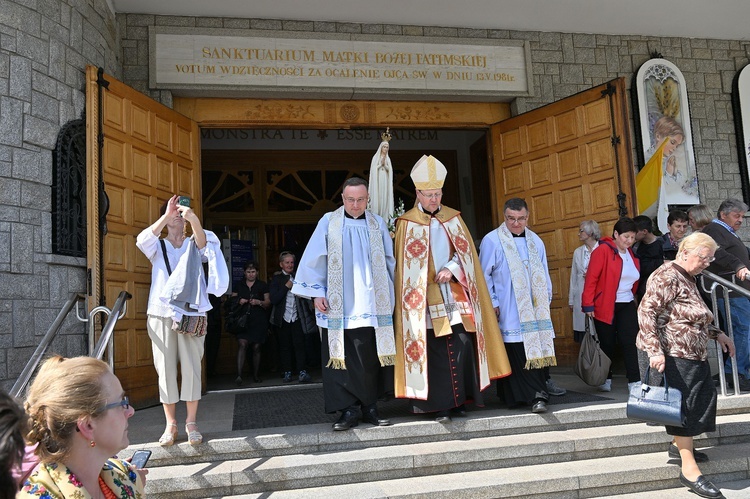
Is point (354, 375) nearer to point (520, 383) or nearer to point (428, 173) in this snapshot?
point (520, 383)

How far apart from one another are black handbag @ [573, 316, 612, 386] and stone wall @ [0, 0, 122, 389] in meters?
4.17

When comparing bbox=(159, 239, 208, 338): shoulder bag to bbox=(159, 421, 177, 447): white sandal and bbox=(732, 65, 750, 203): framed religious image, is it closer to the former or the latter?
bbox=(159, 421, 177, 447): white sandal

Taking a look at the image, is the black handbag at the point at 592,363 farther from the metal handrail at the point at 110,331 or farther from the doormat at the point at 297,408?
the metal handrail at the point at 110,331

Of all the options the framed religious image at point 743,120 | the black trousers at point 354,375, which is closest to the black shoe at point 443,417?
the black trousers at point 354,375

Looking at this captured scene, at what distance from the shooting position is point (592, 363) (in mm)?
5473

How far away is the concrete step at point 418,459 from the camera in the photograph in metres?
3.85

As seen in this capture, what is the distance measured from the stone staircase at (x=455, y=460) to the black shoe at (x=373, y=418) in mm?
96

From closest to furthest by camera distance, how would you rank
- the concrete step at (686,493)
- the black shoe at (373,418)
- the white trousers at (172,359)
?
the concrete step at (686,493) → the white trousers at (172,359) → the black shoe at (373,418)

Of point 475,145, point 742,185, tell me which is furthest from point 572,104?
point 475,145

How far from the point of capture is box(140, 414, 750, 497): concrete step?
3.85m

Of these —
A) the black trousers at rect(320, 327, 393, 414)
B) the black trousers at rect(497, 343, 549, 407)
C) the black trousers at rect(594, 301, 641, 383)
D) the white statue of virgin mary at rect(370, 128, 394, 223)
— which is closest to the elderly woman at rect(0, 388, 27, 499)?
the black trousers at rect(320, 327, 393, 414)

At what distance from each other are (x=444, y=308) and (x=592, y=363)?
4.98ft

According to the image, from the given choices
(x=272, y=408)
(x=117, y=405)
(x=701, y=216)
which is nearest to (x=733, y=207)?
(x=701, y=216)

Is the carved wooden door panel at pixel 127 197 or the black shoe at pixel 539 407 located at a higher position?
the carved wooden door panel at pixel 127 197
